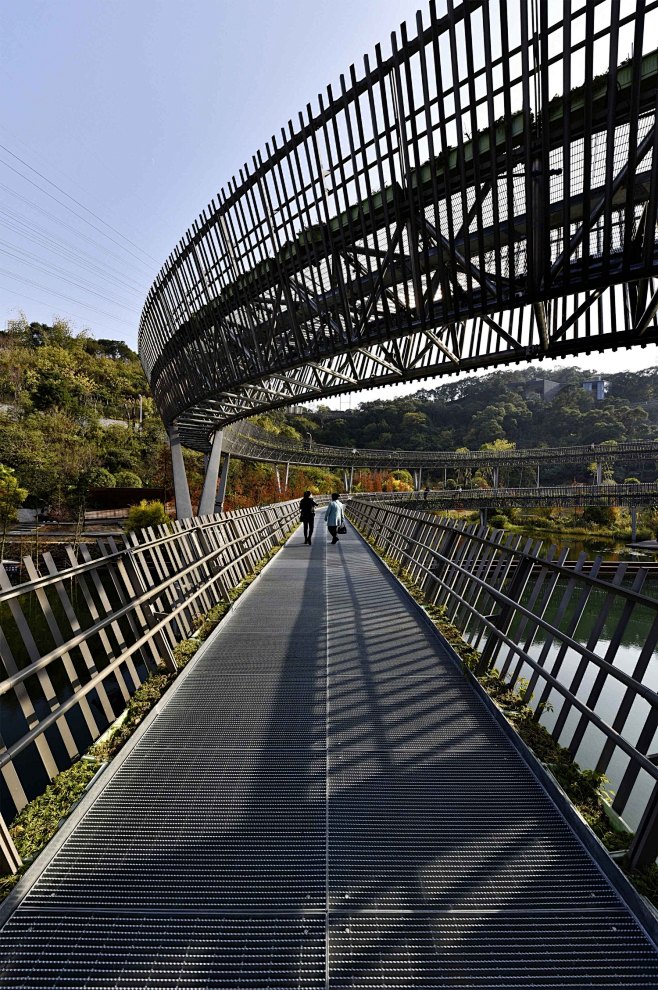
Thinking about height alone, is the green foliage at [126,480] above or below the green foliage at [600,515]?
above

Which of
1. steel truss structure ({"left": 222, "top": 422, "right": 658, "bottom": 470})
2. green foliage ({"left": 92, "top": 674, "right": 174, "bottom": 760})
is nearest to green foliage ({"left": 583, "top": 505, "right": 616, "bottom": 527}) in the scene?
steel truss structure ({"left": 222, "top": 422, "right": 658, "bottom": 470})

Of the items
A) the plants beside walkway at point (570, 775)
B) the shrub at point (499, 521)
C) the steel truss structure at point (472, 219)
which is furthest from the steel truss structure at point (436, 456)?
the plants beside walkway at point (570, 775)

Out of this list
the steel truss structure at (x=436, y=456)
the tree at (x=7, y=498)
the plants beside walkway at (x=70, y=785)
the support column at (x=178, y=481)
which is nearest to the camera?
the plants beside walkway at (x=70, y=785)

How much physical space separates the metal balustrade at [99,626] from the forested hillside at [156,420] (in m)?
27.5

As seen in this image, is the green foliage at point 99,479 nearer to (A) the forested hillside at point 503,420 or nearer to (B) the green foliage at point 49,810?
(B) the green foliage at point 49,810

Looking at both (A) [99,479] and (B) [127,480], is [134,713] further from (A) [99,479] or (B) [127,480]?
(B) [127,480]

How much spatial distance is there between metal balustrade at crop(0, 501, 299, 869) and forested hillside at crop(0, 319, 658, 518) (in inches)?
1081

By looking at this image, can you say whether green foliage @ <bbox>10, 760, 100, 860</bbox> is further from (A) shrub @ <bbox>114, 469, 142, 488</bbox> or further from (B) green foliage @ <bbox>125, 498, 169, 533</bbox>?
(A) shrub @ <bbox>114, 469, 142, 488</bbox>

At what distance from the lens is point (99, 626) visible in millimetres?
3629

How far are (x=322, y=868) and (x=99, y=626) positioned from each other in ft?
7.11

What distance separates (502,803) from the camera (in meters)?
2.78

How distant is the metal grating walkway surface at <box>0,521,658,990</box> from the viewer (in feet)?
6.07

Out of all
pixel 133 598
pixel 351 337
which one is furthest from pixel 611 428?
pixel 133 598

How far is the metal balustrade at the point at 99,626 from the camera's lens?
2.85 meters
